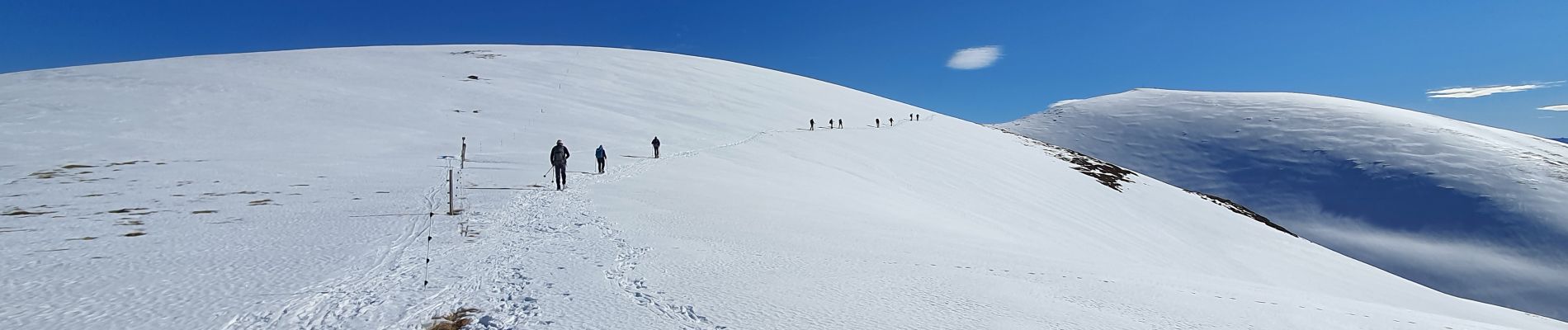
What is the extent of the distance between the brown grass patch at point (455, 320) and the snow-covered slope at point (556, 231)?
8.7 inches

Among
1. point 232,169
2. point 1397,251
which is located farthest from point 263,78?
point 1397,251

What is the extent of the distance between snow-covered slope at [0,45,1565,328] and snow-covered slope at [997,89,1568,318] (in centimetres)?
2723

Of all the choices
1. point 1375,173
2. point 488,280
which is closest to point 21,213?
point 488,280

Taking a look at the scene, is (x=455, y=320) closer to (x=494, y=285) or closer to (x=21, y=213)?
(x=494, y=285)

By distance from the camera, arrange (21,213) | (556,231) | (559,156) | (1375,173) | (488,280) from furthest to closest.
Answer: (1375,173) → (559,156) → (21,213) → (556,231) → (488,280)

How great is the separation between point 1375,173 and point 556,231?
283 feet

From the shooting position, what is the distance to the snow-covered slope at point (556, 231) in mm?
6406

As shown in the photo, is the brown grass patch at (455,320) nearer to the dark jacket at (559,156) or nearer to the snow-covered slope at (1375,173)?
the dark jacket at (559,156)

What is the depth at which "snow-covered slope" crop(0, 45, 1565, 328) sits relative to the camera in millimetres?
6406

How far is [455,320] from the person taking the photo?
5.68 meters

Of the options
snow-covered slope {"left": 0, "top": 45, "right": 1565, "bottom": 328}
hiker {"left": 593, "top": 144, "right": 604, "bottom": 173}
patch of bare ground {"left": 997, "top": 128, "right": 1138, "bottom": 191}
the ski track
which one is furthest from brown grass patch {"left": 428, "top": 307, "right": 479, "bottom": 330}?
patch of bare ground {"left": 997, "top": 128, "right": 1138, "bottom": 191}

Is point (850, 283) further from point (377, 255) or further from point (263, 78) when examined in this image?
point (263, 78)

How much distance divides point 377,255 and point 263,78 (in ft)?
120

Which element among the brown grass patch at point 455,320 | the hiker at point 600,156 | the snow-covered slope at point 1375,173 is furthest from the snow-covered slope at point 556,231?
the snow-covered slope at point 1375,173
